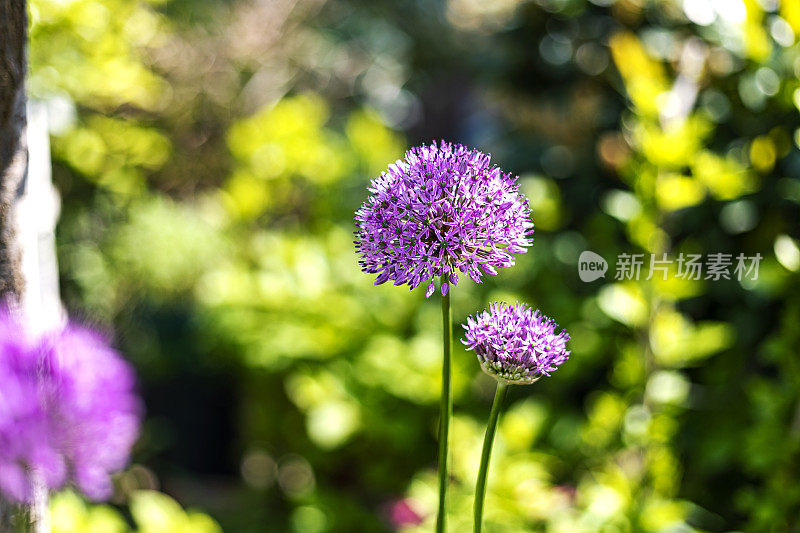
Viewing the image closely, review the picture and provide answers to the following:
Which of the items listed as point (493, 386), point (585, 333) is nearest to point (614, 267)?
point (585, 333)

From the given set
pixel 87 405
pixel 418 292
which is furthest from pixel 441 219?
pixel 418 292

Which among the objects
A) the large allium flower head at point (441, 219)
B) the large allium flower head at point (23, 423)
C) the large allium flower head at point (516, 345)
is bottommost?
the large allium flower head at point (23, 423)

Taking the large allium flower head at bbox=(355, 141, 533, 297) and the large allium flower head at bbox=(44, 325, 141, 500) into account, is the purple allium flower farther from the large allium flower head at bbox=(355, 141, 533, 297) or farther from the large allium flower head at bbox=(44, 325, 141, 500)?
the large allium flower head at bbox=(355, 141, 533, 297)

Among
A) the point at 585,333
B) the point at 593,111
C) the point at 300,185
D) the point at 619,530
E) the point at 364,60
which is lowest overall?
the point at 619,530

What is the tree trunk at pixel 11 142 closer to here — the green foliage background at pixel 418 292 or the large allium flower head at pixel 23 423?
the large allium flower head at pixel 23 423

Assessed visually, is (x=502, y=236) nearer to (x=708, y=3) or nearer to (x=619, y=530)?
(x=619, y=530)

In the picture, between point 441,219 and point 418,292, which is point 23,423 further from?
point 418,292

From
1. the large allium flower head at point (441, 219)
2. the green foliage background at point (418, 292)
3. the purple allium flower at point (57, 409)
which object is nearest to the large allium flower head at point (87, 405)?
the purple allium flower at point (57, 409)
